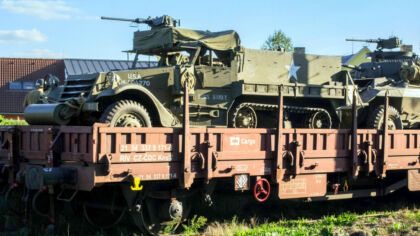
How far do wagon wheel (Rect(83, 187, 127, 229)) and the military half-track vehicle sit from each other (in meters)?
1.50

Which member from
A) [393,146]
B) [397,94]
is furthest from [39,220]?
[397,94]

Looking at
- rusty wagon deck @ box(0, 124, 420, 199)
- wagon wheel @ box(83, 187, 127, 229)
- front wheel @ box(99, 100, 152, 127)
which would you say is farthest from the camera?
front wheel @ box(99, 100, 152, 127)

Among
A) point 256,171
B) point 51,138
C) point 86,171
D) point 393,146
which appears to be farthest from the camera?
point 393,146

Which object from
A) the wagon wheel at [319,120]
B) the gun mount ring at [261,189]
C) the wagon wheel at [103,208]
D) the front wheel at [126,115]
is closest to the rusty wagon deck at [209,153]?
the gun mount ring at [261,189]

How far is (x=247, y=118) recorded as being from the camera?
1153 cm

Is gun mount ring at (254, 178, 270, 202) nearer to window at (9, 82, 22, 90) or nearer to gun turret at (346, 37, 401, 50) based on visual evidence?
A: gun turret at (346, 37, 401, 50)

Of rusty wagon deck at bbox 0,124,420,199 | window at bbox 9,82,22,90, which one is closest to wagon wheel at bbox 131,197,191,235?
rusty wagon deck at bbox 0,124,420,199

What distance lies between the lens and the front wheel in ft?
29.3

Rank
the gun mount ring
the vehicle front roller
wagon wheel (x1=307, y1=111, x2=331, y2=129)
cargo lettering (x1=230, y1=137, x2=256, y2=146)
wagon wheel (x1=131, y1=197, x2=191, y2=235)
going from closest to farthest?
1. wagon wheel (x1=131, y1=197, x2=191, y2=235)
2. cargo lettering (x1=230, y1=137, x2=256, y2=146)
3. the gun mount ring
4. wagon wheel (x1=307, y1=111, x2=331, y2=129)
5. the vehicle front roller

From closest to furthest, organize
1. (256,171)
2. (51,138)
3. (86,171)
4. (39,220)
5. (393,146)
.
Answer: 1. (86,171)
2. (51,138)
3. (256,171)
4. (39,220)
5. (393,146)

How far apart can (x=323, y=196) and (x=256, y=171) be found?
5.42 feet

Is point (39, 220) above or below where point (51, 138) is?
below

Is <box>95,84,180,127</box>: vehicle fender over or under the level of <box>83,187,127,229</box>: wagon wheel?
over

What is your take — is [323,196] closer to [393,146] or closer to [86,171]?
[393,146]
